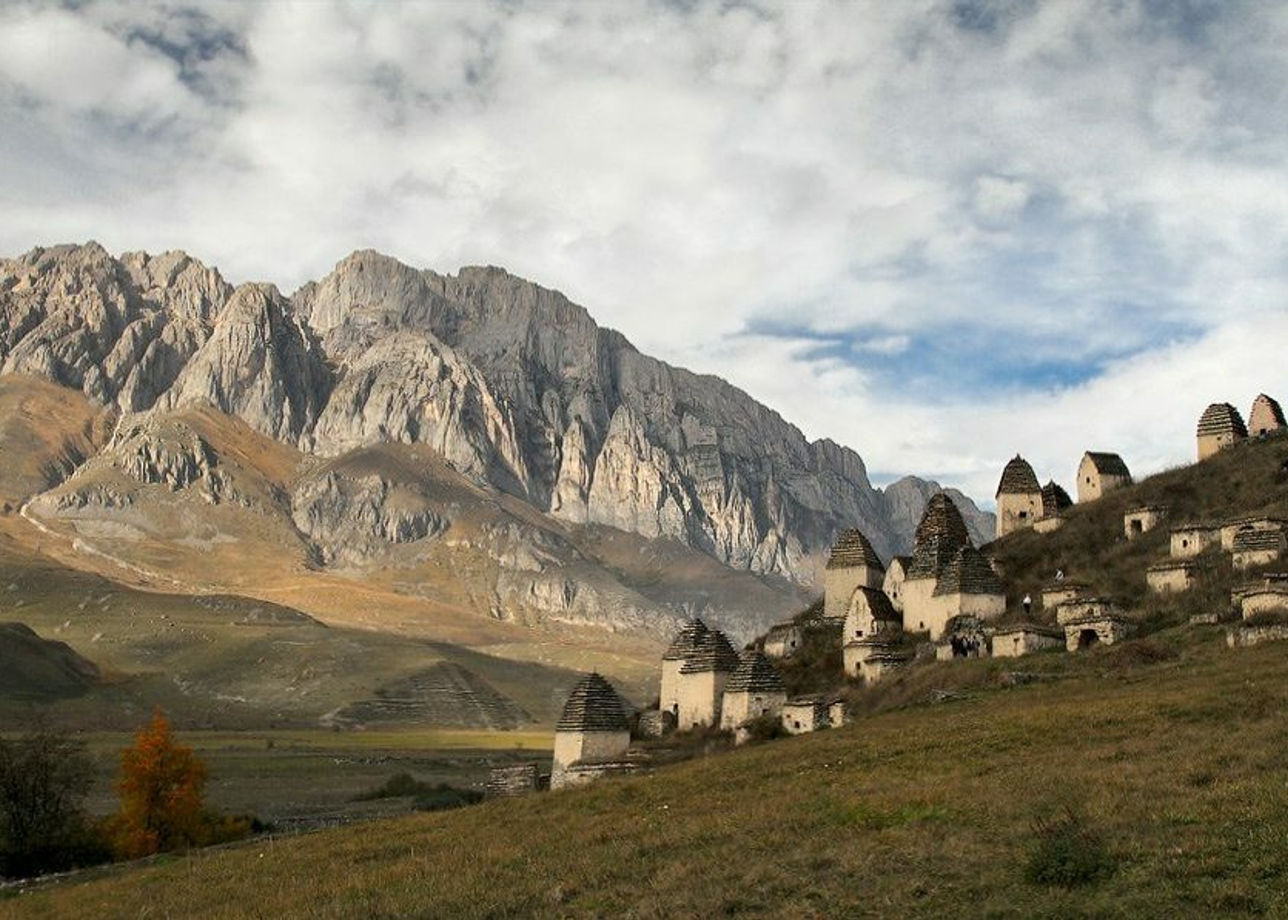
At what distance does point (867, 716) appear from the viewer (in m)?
46.8

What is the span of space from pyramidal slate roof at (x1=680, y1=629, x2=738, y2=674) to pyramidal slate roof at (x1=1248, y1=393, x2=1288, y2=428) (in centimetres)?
3717

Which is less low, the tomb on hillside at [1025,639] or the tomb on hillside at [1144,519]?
the tomb on hillside at [1144,519]

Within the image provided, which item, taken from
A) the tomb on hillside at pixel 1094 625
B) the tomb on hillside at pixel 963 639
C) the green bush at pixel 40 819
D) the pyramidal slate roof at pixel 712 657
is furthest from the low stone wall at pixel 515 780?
the tomb on hillside at pixel 1094 625

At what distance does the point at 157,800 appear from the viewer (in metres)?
59.7

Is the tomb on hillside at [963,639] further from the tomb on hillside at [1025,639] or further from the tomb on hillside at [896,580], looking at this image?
the tomb on hillside at [896,580]

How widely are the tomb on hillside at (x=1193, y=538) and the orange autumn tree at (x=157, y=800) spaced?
158ft

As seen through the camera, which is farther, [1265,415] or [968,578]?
[1265,415]

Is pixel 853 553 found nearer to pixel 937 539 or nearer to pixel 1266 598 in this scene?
pixel 937 539

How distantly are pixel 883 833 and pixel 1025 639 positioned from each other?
28.7 metres

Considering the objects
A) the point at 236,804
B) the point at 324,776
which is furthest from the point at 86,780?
the point at 324,776

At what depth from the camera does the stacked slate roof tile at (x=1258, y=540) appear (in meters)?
49.8

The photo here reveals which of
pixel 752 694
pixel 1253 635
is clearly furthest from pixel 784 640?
pixel 1253 635

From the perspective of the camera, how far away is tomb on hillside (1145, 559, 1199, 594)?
5162cm

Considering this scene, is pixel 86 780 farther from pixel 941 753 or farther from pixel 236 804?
pixel 941 753
